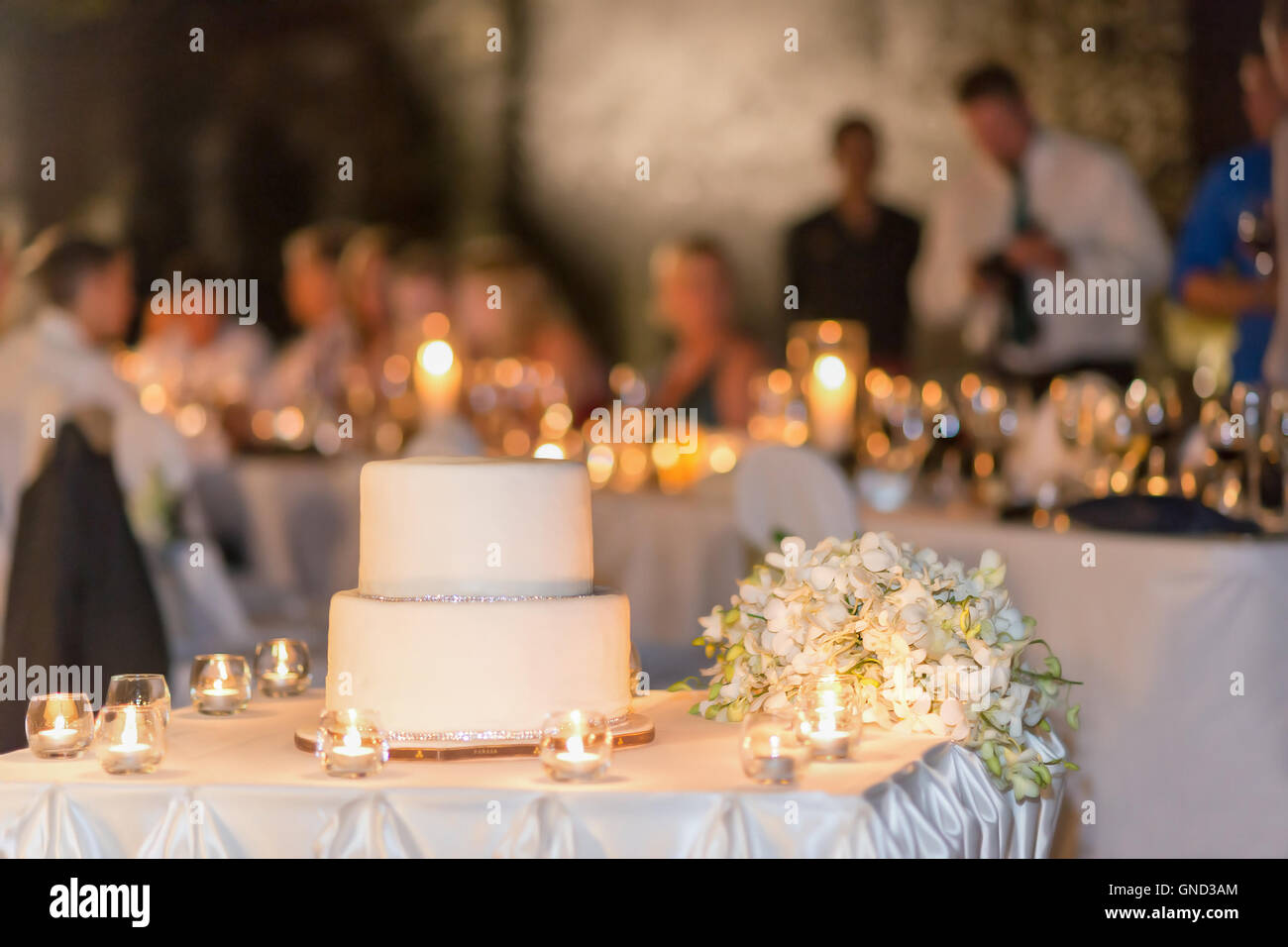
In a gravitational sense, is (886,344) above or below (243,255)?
below

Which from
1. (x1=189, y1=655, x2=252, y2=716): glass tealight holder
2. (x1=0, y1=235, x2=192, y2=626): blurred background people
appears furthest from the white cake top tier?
(x1=0, y1=235, x2=192, y2=626): blurred background people

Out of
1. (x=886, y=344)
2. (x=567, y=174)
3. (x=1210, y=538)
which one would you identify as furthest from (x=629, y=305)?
(x=1210, y=538)

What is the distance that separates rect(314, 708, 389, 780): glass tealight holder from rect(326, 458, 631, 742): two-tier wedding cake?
86 millimetres

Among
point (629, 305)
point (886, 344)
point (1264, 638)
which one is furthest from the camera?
point (629, 305)

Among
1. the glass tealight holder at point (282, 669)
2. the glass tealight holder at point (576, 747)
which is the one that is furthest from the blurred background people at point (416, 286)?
the glass tealight holder at point (576, 747)

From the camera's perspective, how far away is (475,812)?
1.82m

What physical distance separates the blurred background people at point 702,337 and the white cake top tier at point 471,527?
20.2 ft

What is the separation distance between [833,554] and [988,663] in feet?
0.88

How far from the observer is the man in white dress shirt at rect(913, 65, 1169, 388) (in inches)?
319

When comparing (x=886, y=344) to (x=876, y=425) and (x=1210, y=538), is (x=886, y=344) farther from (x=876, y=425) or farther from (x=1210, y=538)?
(x=1210, y=538)

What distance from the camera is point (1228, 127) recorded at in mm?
7910

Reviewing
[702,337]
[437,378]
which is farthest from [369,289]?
[437,378]

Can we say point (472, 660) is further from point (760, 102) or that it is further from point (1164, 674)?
point (760, 102)

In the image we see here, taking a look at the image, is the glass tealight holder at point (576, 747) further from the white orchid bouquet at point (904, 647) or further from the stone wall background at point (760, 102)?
the stone wall background at point (760, 102)
